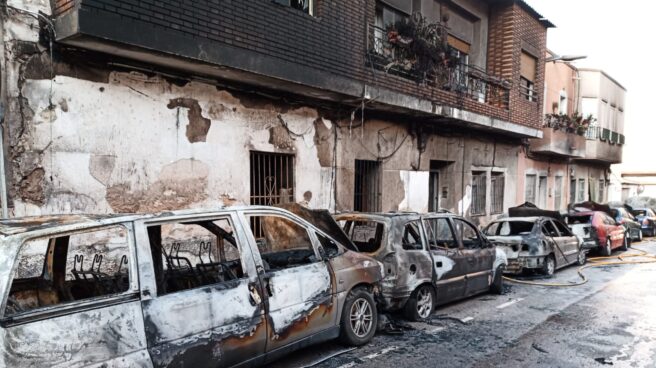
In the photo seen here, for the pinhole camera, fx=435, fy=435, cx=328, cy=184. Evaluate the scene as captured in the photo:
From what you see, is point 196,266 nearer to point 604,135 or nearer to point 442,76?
point 442,76

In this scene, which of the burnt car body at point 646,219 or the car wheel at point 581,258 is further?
the burnt car body at point 646,219

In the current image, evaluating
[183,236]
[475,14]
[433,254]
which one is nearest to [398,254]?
[433,254]

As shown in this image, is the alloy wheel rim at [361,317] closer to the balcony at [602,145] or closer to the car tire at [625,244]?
the car tire at [625,244]

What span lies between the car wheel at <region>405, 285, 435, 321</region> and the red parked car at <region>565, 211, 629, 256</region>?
26.3 feet

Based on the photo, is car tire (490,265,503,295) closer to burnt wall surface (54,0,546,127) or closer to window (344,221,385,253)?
window (344,221,385,253)

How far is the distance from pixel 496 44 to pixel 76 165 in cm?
1349

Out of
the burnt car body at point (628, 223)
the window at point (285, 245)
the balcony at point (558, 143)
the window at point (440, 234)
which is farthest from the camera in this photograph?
the balcony at point (558, 143)

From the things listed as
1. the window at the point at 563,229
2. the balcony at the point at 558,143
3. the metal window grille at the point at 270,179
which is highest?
the balcony at the point at 558,143

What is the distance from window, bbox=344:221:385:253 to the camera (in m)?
6.13

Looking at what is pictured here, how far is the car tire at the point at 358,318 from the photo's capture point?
16.3 feet

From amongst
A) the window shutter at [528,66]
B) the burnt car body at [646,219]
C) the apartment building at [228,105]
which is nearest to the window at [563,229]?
the apartment building at [228,105]

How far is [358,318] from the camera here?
5.14m

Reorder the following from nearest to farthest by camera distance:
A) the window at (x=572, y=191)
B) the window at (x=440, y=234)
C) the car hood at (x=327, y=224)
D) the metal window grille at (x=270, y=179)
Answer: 1. the car hood at (x=327, y=224)
2. the window at (x=440, y=234)
3. the metal window grille at (x=270, y=179)
4. the window at (x=572, y=191)

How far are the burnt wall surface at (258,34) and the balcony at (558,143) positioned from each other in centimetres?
867
